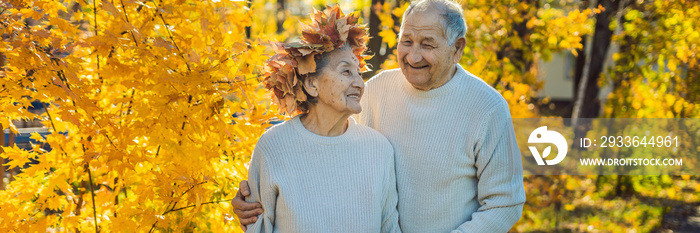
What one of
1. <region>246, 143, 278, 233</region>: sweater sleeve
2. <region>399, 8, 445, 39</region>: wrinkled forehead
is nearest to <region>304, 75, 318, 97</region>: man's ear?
<region>246, 143, 278, 233</region>: sweater sleeve

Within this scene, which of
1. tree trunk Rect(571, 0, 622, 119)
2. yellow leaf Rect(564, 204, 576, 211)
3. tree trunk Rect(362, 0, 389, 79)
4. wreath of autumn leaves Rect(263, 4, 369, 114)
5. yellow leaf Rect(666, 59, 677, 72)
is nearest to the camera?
Answer: wreath of autumn leaves Rect(263, 4, 369, 114)

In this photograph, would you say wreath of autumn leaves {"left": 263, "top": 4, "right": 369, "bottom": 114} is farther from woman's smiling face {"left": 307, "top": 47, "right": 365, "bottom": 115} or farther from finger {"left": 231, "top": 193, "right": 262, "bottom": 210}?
finger {"left": 231, "top": 193, "right": 262, "bottom": 210}

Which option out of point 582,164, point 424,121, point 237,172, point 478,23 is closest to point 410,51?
point 424,121

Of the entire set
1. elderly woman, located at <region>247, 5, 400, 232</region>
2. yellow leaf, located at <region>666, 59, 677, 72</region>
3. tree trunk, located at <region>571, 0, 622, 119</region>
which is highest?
elderly woman, located at <region>247, 5, 400, 232</region>

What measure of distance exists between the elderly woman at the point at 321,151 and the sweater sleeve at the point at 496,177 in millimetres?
318

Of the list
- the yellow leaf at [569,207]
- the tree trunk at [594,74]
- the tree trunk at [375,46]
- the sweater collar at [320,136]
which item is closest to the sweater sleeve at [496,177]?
the sweater collar at [320,136]

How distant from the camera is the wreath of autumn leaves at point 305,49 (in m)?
2.11

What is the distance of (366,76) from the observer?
4629 millimetres

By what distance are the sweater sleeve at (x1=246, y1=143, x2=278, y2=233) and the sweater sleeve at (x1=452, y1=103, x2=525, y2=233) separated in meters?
0.64

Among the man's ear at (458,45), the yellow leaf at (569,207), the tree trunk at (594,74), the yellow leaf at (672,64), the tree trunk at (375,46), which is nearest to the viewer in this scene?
the man's ear at (458,45)

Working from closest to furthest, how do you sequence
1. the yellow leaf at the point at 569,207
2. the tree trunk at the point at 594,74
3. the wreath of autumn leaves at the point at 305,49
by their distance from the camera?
1. the wreath of autumn leaves at the point at 305,49
2. the yellow leaf at the point at 569,207
3. the tree trunk at the point at 594,74

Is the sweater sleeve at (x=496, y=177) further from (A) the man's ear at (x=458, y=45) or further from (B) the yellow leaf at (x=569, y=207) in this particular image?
(B) the yellow leaf at (x=569, y=207)

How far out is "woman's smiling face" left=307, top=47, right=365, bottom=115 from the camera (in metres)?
2.13

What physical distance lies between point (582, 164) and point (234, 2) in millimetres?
5427
